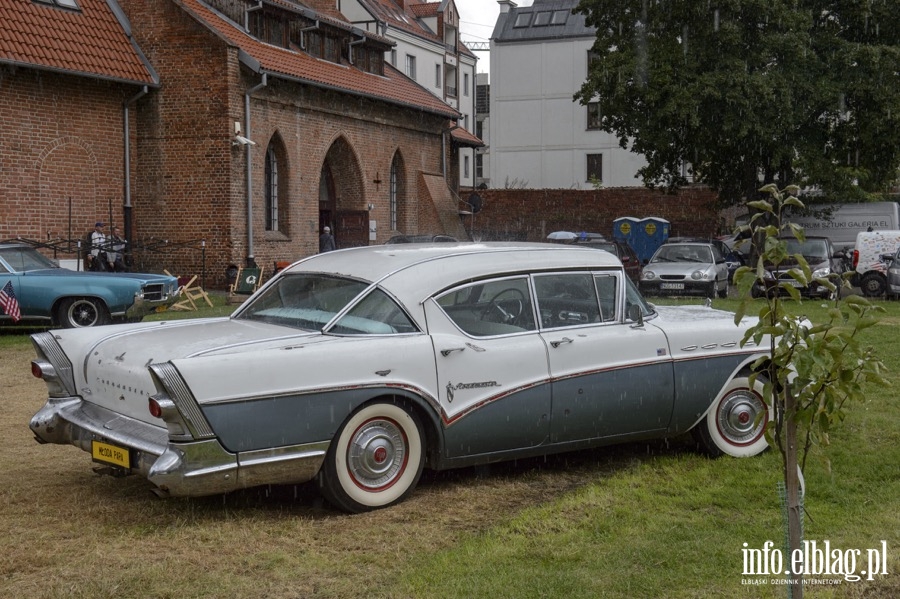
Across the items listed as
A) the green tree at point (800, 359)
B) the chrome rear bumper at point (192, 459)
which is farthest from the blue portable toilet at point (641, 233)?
the green tree at point (800, 359)

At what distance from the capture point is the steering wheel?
22.3 feet

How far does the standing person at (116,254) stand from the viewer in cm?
2436

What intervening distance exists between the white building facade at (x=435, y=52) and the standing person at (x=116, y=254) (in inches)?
1180

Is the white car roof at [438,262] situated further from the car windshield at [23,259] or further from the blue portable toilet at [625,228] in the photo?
the blue portable toilet at [625,228]

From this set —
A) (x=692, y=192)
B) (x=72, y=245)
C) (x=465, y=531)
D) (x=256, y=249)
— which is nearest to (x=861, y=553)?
(x=465, y=531)

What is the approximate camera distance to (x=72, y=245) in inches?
960

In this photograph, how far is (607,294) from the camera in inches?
290

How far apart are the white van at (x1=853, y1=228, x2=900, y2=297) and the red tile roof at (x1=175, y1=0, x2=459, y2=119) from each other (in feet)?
47.7

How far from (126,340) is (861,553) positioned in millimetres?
4231

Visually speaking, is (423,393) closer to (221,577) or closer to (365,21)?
(221,577)

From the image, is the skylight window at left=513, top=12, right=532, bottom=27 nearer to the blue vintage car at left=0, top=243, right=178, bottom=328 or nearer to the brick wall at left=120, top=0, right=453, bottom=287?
the brick wall at left=120, top=0, right=453, bottom=287

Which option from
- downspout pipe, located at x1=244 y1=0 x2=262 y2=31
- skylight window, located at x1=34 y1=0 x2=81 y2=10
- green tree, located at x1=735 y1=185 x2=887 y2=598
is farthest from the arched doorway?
green tree, located at x1=735 y1=185 x2=887 y2=598

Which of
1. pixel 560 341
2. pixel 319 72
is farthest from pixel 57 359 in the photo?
pixel 319 72

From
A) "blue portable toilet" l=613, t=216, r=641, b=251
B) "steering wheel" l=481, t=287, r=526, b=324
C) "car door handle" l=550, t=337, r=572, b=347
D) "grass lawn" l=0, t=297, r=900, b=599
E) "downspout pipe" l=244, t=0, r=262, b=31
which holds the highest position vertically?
"downspout pipe" l=244, t=0, r=262, b=31
